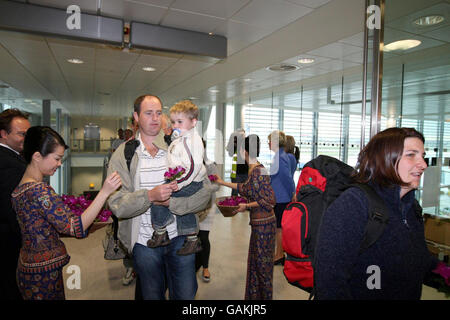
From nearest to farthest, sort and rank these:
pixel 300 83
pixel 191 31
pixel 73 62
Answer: pixel 191 31 < pixel 73 62 < pixel 300 83

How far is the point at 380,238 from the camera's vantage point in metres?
1.21

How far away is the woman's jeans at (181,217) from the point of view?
67.4 inches

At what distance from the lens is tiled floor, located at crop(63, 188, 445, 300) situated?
125 inches

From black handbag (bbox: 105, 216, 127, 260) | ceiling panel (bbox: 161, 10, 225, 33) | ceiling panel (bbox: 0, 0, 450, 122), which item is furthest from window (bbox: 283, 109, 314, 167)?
black handbag (bbox: 105, 216, 127, 260)

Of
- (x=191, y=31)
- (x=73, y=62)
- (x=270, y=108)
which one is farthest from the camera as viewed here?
(x=270, y=108)

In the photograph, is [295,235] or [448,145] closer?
[295,235]

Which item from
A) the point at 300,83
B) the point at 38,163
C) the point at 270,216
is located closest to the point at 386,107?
the point at 270,216

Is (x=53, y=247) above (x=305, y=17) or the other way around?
the other way around

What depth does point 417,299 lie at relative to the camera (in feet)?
4.34

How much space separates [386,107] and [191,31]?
9.51 ft

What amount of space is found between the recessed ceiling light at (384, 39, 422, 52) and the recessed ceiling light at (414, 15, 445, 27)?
0.44 feet

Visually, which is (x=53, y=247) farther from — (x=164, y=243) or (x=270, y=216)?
(x=270, y=216)

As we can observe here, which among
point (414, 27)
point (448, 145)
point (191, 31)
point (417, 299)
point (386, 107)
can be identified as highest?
point (191, 31)

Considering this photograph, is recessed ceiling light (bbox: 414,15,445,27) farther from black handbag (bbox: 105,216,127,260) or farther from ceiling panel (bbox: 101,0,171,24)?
black handbag (bbox: 105,216,127,260)
